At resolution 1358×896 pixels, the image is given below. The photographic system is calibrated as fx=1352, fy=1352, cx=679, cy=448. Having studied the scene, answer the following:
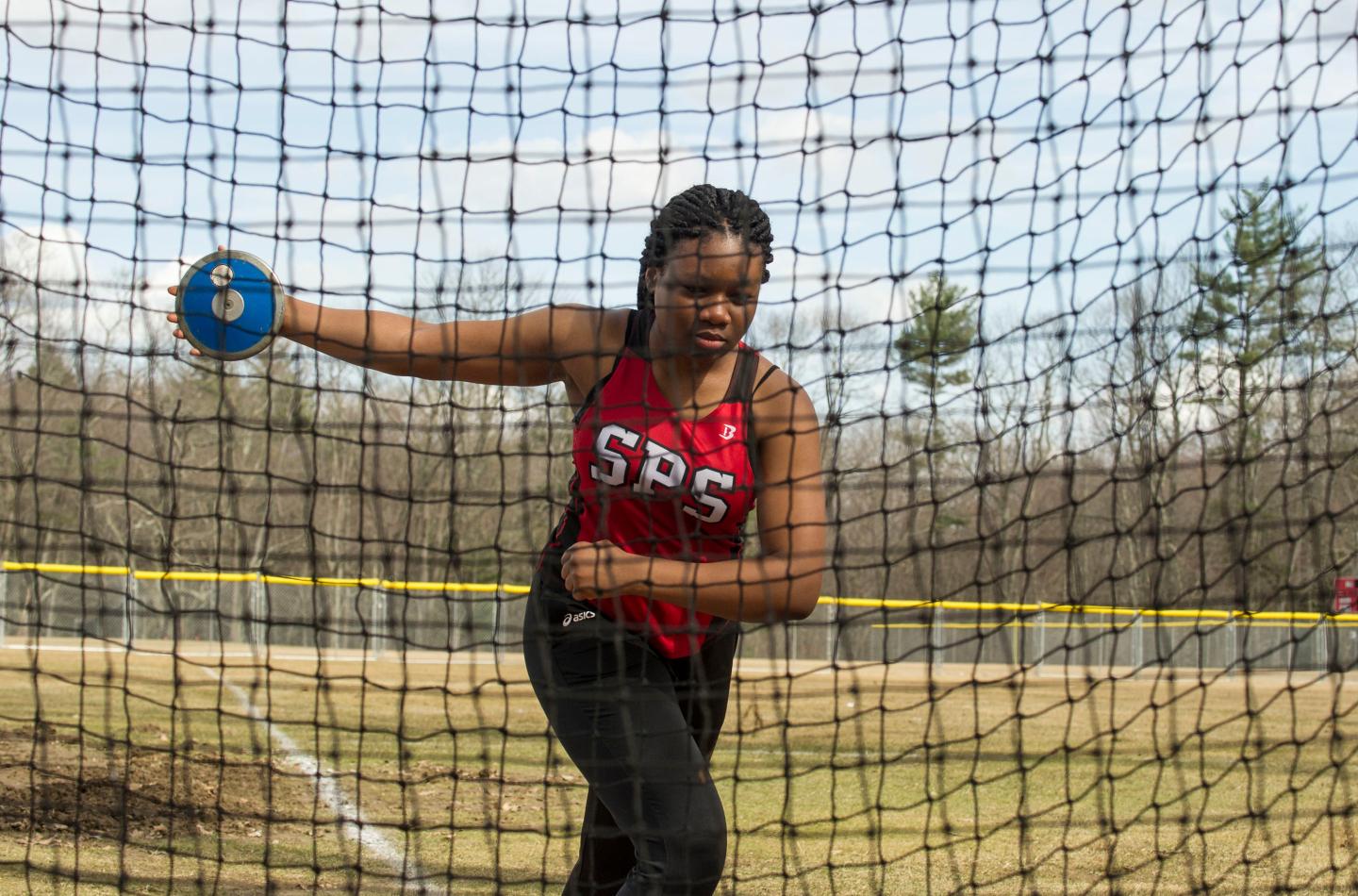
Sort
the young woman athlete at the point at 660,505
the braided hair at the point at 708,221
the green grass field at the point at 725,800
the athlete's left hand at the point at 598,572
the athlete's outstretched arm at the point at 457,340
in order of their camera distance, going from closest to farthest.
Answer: the athlete's left hand at the point at 598,572
the young woman athlete at the point at 660,505
the braided hair at the point at 708,221
the athlete's outstretched arm at the point at 457,340
the green grass field at the point at 725,800

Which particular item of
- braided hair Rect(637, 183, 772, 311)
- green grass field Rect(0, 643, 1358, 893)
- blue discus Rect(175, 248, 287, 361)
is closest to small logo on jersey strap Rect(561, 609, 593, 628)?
green grass field Rect(0, 643, 1358, 893)

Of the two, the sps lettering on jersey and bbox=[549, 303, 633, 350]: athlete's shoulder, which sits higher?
bbox=[549, 303, 633, 350]: athlete's shoulder

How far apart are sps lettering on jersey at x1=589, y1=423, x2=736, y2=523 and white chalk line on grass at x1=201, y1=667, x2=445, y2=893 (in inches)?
43.9

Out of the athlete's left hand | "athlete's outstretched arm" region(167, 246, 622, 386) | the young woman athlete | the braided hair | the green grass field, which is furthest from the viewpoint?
the green grass field

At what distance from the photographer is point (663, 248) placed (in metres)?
2.87

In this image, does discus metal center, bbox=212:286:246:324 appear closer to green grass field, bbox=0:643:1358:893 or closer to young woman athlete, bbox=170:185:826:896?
young woman athlete, bbox=170:185:826:896

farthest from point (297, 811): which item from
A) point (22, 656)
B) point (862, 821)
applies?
point (22, 656)

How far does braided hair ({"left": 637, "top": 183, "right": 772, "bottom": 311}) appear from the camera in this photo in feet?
9.20

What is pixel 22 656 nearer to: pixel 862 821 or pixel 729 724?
pixel 729 724

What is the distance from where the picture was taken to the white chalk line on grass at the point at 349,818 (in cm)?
413

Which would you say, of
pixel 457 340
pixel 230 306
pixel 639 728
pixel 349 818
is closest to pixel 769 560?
pixel 639 728

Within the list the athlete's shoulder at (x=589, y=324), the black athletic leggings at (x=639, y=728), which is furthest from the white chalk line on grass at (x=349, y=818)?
the athlete's shoulder at (x=589, y=324)

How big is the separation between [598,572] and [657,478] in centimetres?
28

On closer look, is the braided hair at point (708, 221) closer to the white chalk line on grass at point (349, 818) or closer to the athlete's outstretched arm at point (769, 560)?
the athlete's outstretched arm at point (769, 560)
